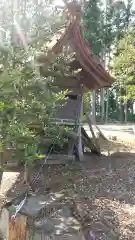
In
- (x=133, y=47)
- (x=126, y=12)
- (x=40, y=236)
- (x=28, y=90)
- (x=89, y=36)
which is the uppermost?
(x=126, y=12)

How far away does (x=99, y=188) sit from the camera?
23.2ft

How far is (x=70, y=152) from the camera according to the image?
31.0ft

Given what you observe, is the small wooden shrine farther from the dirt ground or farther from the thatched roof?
the dirt ground

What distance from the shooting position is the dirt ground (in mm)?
5141

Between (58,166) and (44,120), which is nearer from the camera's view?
(44,120)

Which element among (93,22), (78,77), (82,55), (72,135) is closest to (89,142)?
(72,135)

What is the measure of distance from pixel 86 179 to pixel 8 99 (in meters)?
4.44

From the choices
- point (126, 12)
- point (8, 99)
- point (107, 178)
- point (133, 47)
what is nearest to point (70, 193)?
point (107, 178)

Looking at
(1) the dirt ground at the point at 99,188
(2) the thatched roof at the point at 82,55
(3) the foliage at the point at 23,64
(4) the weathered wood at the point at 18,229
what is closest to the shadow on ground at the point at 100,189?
(1) the dirt ground at the point at 99,188

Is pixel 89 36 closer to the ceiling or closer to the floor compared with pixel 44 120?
closer to the ceiling

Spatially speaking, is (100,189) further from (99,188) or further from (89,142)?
(89,142)

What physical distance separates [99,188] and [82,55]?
12.4ft

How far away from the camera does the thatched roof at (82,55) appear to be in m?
7.73

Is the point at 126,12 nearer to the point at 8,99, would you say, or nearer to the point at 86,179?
the point at 86,179
